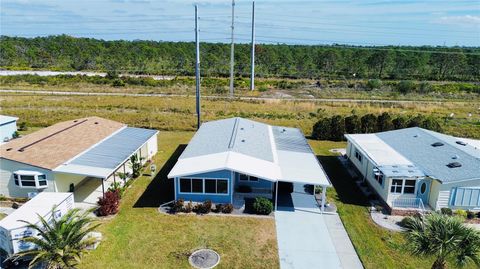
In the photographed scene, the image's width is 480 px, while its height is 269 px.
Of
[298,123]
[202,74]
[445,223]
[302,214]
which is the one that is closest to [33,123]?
[298,123]

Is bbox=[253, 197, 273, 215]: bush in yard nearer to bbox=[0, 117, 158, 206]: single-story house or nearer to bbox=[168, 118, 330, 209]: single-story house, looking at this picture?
bbox=[168, 118, 330, 209]: single-story house

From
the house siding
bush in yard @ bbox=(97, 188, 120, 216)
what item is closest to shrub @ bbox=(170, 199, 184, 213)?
bush in yard @ bbox=(97, 188, 120, 216)

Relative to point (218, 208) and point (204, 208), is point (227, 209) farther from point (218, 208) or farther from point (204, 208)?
point (204, 208)

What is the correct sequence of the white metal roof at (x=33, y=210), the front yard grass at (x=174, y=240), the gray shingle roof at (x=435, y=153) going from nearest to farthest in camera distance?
the white metal roof at (x=33, y=210)
the front yard grass at (x=174, y=240)
the gray shingle roof at (x=435, y=153)

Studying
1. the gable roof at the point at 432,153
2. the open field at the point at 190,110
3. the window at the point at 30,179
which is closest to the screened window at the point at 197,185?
the window at the point at 30,179

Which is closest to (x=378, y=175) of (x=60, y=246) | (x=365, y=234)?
(x=365, y=234)

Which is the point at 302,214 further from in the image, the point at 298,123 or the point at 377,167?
the point at 298,123

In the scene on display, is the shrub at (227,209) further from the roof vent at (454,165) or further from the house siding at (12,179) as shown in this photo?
the roof vent at (454,165)

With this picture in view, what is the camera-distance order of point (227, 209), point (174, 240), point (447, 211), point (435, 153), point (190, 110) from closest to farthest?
1. point (174, 240)
2. point (447, 211)
3. point (227, 209)
4. point (435, 153)
5. point (190, 110)
